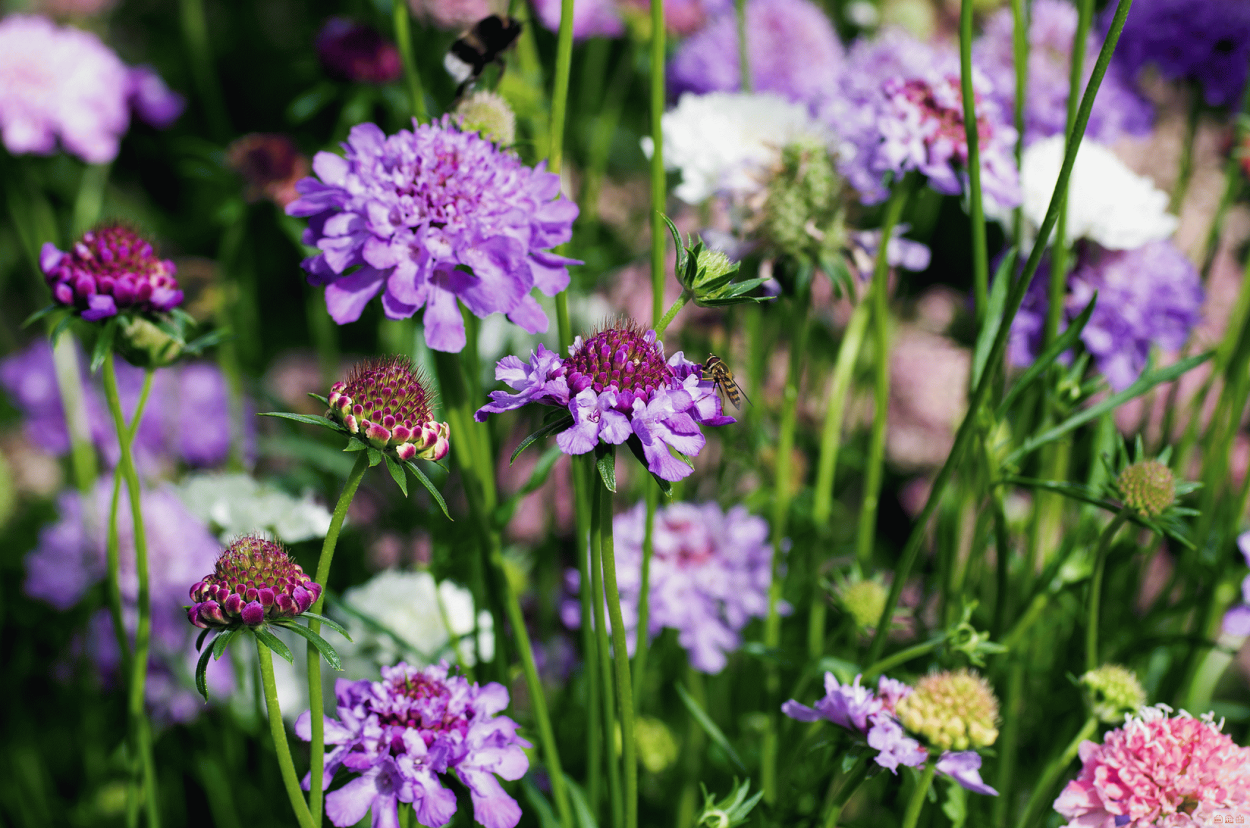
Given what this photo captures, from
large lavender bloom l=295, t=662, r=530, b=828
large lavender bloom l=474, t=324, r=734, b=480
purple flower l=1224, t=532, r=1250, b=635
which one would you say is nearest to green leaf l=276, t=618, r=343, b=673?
large lavender bloom l=295, t=662, r=530, b=828

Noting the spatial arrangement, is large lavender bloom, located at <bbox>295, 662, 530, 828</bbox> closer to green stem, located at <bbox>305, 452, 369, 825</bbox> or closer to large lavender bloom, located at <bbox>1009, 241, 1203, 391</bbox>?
green stem, located at <bbox>305, 452, 369, 825</bbox>

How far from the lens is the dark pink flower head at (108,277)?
1152mm

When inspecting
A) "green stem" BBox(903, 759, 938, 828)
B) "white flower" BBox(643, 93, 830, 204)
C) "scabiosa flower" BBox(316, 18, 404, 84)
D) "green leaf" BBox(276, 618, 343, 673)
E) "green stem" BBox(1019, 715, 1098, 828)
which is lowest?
"green stem" BBox(1019, 715, 1098, 828)

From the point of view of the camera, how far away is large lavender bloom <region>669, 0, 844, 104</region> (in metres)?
2.43

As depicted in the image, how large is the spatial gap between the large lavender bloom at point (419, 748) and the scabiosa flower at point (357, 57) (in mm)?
1353

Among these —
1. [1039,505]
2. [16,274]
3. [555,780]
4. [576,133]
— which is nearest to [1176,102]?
[576,133]

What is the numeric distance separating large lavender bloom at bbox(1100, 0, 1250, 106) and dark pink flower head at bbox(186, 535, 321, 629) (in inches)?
81.0

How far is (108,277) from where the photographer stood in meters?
1.16

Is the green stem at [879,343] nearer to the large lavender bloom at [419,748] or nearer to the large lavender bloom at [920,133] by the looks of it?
the large lavender bloom at [920,133]

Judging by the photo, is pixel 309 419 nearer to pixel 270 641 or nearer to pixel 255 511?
pixel 270 641

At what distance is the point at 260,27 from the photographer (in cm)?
439

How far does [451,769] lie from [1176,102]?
350 centimetres

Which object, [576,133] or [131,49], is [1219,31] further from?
[131,49]

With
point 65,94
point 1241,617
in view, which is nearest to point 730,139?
point 1241,617
